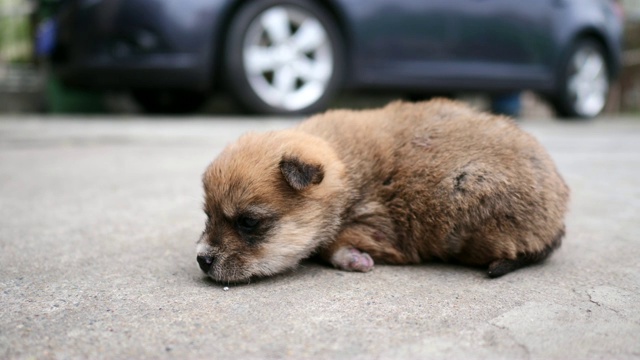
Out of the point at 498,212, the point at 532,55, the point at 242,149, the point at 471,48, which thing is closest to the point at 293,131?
the point at 242,149

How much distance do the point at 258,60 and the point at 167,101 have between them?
10.4ft

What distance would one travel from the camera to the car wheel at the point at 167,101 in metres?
9.30

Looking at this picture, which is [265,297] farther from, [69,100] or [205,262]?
[69,100]

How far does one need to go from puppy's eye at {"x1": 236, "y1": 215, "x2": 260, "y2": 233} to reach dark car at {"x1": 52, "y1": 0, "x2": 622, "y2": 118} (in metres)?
4.04

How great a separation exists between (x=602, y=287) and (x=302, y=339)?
1.35 meters

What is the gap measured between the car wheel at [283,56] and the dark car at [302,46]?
1 centimetres

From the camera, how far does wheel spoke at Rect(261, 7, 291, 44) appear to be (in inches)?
264

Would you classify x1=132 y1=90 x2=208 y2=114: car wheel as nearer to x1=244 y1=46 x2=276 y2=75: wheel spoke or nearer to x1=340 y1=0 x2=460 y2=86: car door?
x1=244 y1=46 x2=276 y2=75: wheel spoke

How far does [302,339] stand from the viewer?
2.07 meters

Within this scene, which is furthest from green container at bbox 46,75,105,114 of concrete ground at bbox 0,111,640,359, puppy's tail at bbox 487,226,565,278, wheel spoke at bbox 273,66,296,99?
puppy's tail at bbox 487,226,565,278

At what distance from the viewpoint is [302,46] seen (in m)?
6.85

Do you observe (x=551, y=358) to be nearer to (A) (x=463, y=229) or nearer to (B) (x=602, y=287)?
(B) (x=602, y=287)

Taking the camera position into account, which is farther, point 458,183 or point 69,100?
point 69,100

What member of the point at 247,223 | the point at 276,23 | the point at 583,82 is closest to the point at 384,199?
the point at 247,223
